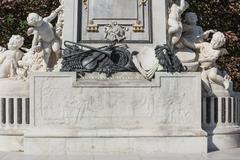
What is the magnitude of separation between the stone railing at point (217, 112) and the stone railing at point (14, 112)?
323 cm

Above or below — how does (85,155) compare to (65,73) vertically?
below

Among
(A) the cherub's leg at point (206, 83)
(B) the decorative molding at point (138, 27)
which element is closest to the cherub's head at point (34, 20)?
(B) the decorative molding at point (138, 27)

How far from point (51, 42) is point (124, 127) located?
7.67 ft

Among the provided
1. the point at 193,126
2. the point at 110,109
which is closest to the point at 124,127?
the point at 110,109

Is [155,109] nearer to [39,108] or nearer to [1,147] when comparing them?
[39,108]

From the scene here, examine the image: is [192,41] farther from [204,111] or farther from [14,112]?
[14,112]

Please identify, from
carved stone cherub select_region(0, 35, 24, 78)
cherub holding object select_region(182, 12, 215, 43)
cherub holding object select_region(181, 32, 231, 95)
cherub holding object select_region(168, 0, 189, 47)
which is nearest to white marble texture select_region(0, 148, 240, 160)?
cherub holding object select_region(181, 32, 231, 95)

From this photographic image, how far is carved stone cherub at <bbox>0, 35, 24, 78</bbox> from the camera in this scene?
13.8 m

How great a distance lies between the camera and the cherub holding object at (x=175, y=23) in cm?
1362

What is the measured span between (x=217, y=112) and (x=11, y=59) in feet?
13.1

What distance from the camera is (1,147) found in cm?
1323

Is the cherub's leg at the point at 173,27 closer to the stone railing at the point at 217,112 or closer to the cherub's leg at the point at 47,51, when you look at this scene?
the stone railing at the point at 217,112

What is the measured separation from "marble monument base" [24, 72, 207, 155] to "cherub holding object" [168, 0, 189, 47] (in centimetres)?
127

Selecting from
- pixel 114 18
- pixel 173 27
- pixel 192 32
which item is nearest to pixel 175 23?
pixel 173 27
